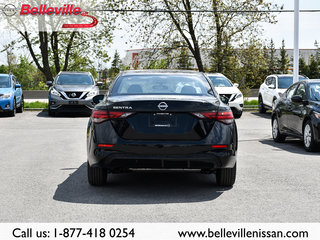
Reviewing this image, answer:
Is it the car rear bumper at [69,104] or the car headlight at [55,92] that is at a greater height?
the car headlight at [55,92]

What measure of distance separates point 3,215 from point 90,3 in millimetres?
33022

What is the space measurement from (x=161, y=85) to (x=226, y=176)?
1.43m

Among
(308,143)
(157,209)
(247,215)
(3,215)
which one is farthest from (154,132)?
(308,143)

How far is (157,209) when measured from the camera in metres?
5.88

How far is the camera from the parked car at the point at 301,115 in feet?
36.2

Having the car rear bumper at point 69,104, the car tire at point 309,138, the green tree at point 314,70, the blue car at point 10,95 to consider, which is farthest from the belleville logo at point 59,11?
the green tree at point 314,70

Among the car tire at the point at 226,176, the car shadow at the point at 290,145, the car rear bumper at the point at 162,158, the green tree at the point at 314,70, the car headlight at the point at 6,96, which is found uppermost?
the car rear bumper at the point at 162,158

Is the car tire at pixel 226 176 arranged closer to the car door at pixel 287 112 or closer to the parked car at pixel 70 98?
the car door at pixel 287 112

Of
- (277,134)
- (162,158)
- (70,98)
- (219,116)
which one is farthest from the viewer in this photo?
(70,98)

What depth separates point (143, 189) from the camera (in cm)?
708

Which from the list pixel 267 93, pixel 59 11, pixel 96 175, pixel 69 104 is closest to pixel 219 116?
pixel 96 175

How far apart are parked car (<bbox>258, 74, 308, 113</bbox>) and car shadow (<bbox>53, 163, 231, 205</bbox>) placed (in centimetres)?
1450

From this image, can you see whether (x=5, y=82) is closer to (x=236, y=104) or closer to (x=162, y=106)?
(x=236, y=104)

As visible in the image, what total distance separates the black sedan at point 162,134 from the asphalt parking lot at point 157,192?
0.42 metres
